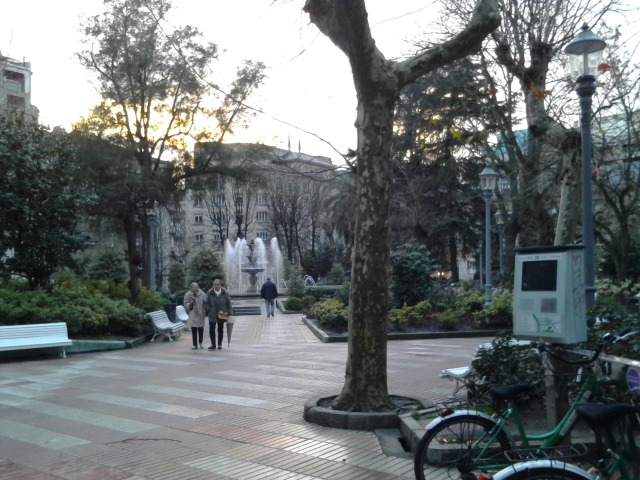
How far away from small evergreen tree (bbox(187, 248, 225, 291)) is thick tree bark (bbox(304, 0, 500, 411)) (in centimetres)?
3170

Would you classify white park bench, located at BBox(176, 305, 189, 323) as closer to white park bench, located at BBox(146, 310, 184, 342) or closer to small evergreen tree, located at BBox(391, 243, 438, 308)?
white park bench, located at BBox(146, 310, 184, 342)

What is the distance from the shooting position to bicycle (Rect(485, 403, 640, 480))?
3555 mm

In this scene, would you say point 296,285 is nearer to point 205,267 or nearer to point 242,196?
point 205,267

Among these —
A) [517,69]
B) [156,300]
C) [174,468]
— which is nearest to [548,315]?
[174,468]

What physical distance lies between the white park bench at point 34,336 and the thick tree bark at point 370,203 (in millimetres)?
9701

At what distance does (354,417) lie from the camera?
25.3 feet

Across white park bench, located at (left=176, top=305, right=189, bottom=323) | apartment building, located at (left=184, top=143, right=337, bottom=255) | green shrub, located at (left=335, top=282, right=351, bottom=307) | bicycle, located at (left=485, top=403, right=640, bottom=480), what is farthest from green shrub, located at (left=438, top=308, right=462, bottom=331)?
bicycle, located at (left=485, top=403, right=640, bottom=480)

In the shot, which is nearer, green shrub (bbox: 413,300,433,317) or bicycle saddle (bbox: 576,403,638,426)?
bicycle saddle (bbox: 576,403,638,426)

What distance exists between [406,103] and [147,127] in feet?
53.5

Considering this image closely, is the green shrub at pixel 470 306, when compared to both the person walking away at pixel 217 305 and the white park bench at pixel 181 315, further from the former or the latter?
the white park bench at pixel 181 315

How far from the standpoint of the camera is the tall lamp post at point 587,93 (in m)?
8.33

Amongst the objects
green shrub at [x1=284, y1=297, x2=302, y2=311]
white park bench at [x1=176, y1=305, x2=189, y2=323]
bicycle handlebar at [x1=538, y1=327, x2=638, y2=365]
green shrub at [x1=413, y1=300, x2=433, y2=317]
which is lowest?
green shrub at [x1=284, y1=297, x2=302, y2=311]

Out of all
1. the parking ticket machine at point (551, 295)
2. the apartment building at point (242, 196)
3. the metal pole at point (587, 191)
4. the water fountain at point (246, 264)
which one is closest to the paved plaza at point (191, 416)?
the parking ticket machine at point (551, 295)

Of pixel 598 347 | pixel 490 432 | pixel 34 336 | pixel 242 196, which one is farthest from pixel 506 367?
pixel 242 196
